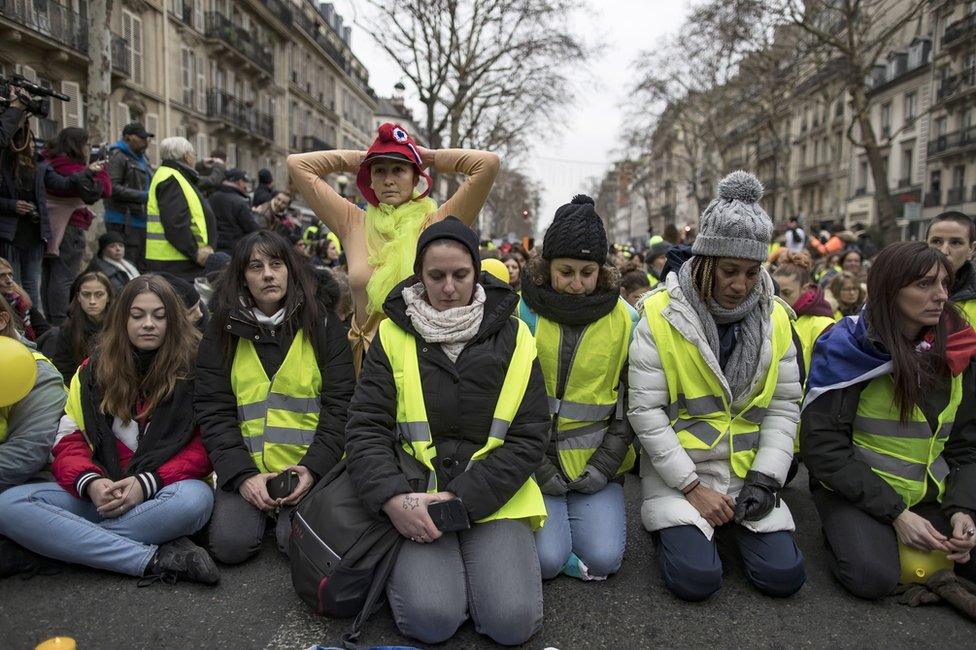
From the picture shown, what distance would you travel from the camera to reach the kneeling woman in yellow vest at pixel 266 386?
3.27m

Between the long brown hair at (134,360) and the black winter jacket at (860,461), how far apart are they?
3178 mm

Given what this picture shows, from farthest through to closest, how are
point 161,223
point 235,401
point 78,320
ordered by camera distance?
point 161,223, point 78,320, point 235,401

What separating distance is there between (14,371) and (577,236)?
2710mm

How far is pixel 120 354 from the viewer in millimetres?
3289

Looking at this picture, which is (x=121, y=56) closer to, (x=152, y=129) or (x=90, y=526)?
(x=152, y=129)

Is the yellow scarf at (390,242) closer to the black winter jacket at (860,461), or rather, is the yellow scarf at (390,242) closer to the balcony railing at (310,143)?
the black winter jacket at (860,461)

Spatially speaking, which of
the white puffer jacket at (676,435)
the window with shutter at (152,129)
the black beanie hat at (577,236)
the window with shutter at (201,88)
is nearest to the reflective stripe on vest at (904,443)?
the white puffer jacket at (676,435)

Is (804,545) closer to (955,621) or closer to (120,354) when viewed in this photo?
(955,621)

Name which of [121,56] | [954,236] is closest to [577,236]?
[954,236]

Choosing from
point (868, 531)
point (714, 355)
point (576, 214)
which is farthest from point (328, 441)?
point (868, 531)

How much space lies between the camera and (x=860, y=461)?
3109mm

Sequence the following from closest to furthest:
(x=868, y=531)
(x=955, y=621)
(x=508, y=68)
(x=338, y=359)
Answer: (x=955, y=621) → (x=868, y=531) → (x=338, y=359) → (x=508, y=68)

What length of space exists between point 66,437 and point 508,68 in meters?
22.8

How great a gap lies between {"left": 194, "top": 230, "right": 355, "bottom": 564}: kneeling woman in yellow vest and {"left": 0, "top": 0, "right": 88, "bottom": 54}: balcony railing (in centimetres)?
1793
